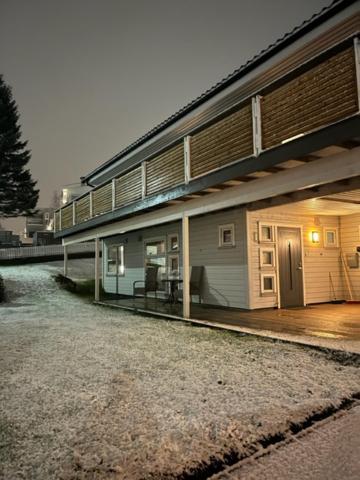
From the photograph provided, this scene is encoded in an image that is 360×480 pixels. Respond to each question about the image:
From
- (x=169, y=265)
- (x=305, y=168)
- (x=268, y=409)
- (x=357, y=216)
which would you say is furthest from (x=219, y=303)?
(x=268, y=409)

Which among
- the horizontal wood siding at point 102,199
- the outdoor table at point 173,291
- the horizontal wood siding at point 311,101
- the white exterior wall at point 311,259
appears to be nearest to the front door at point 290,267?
the white exterior wall at point 311,259

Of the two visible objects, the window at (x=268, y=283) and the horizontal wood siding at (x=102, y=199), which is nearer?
the window at (x=268, y=283)

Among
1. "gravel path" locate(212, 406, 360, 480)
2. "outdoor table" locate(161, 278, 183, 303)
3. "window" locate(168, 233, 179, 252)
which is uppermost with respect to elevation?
"window" locate(168, 233, 179, 252)

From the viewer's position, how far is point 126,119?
2461cm

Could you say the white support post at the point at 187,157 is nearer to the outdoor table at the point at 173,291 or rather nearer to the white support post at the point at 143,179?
the white support post at the point at 143,179

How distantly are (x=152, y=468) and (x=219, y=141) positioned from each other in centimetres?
508

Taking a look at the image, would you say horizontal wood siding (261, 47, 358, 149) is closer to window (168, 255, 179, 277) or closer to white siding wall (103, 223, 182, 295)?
window (168, 255, 179, 277)

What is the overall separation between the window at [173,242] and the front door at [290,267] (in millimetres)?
3349

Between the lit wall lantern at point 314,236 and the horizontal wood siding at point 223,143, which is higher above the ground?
the horizontal wood siding at point 223,143

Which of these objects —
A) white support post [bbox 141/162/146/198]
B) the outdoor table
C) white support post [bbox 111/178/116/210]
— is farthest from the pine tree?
white support post [bbox 141/162/146/198]

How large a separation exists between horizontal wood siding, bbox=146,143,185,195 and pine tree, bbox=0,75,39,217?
828 inches

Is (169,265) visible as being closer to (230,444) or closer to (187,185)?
(187,185)

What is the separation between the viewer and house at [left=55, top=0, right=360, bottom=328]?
4.15m

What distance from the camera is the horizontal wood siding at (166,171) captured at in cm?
691
